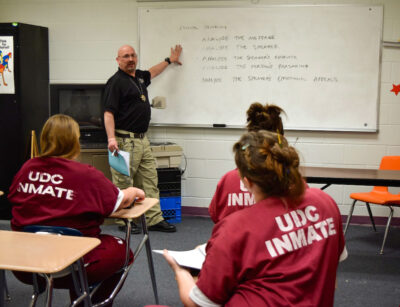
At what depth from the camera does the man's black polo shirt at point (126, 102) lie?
3.67 meters

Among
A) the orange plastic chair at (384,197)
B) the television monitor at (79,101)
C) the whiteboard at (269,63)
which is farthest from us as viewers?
the television monitor at (79,101)

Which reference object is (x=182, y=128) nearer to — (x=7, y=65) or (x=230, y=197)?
(x=7, y=65)

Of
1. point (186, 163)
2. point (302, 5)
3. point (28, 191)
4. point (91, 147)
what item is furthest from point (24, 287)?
point (302, 5)

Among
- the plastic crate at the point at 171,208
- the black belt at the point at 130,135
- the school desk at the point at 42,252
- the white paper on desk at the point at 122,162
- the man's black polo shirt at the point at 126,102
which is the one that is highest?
the man's black polo shirt at the point at 126,102

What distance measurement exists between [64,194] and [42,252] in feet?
1.16

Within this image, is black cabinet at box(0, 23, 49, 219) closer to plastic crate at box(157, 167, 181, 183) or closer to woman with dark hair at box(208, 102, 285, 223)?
plastic crate at box(157, 167, 181, 183)

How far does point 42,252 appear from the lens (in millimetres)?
1438

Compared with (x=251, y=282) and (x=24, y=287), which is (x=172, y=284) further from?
(x=251, y=282)

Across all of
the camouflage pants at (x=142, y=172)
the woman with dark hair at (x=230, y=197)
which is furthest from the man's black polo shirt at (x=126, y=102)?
the woman with dark hair at (x=230, y=197)

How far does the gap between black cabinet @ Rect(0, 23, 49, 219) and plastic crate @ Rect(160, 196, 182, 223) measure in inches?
54.2

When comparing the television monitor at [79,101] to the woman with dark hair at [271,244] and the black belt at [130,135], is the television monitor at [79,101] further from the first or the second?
the woman with dark hair at [271,244]

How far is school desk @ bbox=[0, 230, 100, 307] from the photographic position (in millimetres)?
1322

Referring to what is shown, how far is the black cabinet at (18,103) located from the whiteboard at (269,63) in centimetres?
105

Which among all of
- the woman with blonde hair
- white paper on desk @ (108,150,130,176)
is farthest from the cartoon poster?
the woman with blonde hair
